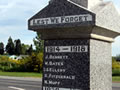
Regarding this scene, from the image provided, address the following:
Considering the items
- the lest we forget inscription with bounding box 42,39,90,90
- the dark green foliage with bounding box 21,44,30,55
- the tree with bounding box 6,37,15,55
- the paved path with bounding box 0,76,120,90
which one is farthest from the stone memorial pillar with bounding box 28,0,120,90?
the dark green foliage with bounding box 21,44,30,55

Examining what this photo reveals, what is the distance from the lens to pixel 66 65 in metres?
3.18

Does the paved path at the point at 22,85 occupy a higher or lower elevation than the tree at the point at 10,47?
lower

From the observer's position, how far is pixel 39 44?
44719mm

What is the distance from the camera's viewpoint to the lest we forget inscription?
307 centimetres

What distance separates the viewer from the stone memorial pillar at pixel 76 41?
3035 mm

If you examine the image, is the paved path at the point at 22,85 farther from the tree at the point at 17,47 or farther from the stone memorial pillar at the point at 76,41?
the tree at the point at 17,47

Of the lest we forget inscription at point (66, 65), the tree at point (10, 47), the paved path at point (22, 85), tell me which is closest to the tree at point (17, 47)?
the tree at point (10, 47)

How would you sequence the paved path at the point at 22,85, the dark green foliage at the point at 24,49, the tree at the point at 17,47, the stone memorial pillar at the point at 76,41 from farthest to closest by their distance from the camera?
the dark green foliage at the point at 24,49
the tree at the point at 17,47
the paved path at the point at 22,85
the stone memorial pillar at the point at 76,41

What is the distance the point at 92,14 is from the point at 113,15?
553mm

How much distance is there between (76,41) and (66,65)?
0.31m

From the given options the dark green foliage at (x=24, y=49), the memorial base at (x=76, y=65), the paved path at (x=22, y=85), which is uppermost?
the dark green foliage at (x=24, y=49)

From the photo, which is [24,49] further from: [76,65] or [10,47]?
[76,65]

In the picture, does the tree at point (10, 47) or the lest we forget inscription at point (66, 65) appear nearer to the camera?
the lest we forget inscription at point (66, 65)

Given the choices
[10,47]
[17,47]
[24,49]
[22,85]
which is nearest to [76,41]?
[22,85]
